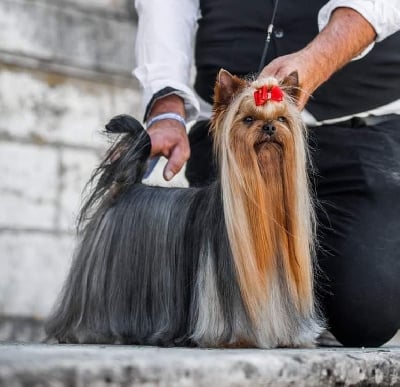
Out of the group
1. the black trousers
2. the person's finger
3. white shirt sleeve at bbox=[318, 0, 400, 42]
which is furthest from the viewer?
the black trousers

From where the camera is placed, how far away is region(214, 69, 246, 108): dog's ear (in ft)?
9.62

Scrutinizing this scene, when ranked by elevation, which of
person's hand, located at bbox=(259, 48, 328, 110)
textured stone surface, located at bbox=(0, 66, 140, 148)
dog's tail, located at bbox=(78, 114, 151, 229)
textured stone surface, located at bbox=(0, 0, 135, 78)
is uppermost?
textured stone surface, located at bbox=(0, 0, 135, 78)

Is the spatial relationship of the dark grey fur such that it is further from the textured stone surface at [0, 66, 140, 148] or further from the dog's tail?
the textured stone surface at [0, 66, 140, 148]

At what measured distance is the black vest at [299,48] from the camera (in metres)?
3.51

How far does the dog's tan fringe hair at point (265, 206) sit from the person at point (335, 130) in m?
0.47

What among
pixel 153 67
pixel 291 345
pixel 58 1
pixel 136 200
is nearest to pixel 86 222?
pixel 136 200

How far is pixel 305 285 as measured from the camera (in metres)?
2.97

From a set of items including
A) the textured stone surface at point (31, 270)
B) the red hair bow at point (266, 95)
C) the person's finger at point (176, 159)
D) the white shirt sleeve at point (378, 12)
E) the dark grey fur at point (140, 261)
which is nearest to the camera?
the red hair bow at point (266, 95)

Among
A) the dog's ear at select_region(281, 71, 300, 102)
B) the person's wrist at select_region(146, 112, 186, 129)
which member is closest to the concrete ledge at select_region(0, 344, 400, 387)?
the dog's ear at select_region(281, 71, 300, 102)

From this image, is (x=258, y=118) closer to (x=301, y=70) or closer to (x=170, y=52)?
(x=301, y=70)

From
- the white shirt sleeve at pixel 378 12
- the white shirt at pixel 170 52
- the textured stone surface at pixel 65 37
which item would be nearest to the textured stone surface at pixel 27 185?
the textured stone surface at pixel 65 37

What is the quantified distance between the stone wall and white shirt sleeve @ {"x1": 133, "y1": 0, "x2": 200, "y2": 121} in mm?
2041

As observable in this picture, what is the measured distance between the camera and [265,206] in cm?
293

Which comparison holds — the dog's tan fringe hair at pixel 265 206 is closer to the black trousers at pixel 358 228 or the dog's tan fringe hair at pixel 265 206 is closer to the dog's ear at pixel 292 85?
the dog's ear at pixel 292 85
